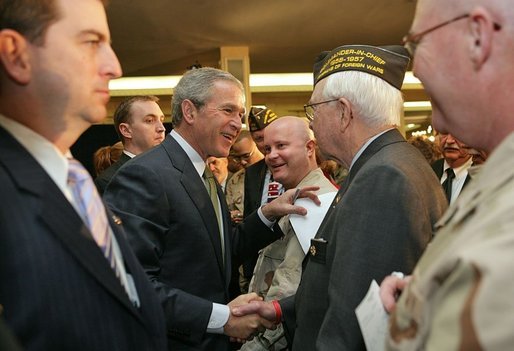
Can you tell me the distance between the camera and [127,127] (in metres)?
4.02

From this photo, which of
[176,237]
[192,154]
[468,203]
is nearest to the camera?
[468,203]

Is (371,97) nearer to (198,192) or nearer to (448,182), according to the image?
(198,192)

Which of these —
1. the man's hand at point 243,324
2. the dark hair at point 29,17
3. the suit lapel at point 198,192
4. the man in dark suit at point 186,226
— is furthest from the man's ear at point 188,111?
the dark hair at point 29,17

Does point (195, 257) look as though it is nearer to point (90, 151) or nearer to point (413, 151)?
point (413, 151)

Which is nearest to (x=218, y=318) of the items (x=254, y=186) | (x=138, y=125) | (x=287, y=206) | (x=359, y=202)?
(x=287, y=206)

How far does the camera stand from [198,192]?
2.17 metres

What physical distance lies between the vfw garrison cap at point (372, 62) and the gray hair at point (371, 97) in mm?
21

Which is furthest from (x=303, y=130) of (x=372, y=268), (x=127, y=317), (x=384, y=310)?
(x=127, y=317)

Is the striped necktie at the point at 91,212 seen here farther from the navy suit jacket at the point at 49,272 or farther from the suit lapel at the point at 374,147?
the suit lapel at the point at 374,147

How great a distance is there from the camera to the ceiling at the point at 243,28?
6.86 m

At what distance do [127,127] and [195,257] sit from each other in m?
2.18

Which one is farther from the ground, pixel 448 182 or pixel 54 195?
pixel 54 195

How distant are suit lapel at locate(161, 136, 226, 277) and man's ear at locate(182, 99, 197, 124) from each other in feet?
0.58

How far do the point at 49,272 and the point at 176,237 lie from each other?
1.08 metres
